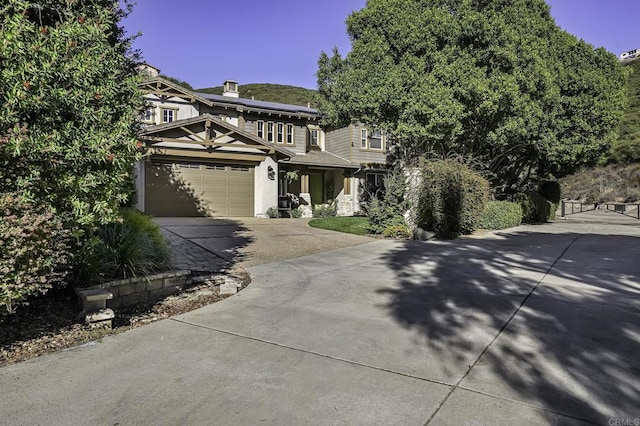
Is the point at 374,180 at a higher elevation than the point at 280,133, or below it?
below

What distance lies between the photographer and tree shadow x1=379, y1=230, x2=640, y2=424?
9.84 feet

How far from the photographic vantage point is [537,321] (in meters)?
4.50

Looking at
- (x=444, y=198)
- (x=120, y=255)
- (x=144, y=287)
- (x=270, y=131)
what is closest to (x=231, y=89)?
(x=270, y=131)

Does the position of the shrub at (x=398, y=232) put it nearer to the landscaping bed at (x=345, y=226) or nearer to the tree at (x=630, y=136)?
the landscaping bed at (x=345, y=226)

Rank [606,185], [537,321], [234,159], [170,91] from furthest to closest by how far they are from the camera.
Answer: [606,185], [170,91], [234,159], [537,321]

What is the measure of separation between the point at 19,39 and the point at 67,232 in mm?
1700

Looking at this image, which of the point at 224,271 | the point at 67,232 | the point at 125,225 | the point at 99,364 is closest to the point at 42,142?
the point at 67,232

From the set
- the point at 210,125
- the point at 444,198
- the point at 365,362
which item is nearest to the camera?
the point at 365,362

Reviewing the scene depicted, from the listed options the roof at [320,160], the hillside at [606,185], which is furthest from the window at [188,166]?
the hillside at [606,185]

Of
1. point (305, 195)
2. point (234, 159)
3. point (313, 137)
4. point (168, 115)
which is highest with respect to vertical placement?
point (168, 115)

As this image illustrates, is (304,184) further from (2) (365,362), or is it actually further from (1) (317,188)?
(2) (365,362)

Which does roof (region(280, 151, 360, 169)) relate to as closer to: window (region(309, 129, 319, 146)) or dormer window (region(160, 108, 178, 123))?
window (region(309, 129, 319, 146))

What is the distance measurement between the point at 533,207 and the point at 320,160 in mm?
11078

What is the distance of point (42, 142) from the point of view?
3514 mm
